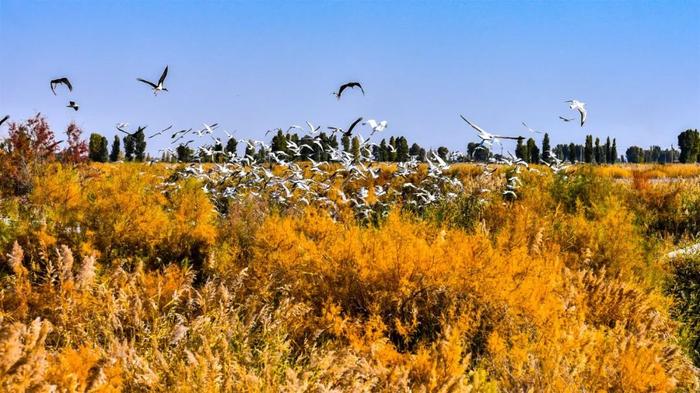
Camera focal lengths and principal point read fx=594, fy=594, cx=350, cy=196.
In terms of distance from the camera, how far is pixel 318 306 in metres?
5.88

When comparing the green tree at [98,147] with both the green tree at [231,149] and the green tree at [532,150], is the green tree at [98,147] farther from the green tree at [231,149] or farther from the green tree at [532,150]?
the green tree at [532,150]

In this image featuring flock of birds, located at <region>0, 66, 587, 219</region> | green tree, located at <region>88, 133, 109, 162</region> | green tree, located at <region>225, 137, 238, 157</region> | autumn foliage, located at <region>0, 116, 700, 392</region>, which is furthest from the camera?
green tree, located at <region>88, 133, 109, 162</region>

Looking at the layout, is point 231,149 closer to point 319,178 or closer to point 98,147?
point 319,178

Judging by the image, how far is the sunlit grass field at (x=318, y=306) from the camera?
12.9 ft

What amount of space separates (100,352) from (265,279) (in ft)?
7.01

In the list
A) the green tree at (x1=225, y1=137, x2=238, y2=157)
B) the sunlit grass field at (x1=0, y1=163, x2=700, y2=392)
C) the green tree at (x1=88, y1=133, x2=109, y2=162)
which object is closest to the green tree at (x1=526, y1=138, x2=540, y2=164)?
the green tree at (x1=88, y1=133, x2=109, y2=162)

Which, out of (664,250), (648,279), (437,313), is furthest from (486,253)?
(664,250)

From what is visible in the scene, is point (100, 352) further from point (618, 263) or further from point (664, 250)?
point (664, 250)

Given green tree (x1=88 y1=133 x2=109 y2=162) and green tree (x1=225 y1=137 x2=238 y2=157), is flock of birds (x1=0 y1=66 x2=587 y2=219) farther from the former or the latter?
green tree (x1=88 y1=133 x2=109 y2=162)

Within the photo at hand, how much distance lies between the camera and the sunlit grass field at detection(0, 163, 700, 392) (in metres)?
3.92

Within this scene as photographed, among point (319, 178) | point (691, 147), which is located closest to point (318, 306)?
point (319, 178)

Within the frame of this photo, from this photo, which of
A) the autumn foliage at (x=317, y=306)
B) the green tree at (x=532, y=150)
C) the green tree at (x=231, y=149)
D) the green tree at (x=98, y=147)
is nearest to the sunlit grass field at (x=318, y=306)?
the autumn foliage at (x=317, y=306)

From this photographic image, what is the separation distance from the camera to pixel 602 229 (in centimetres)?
855

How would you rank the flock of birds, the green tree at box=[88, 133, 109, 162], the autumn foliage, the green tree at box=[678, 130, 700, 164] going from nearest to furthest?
1. the autumn foliage
2. the flock of birds
3. the green tree at box=[88, 133, 109, 162]
4. the green tree at box=[678, 130, 700, 164]
